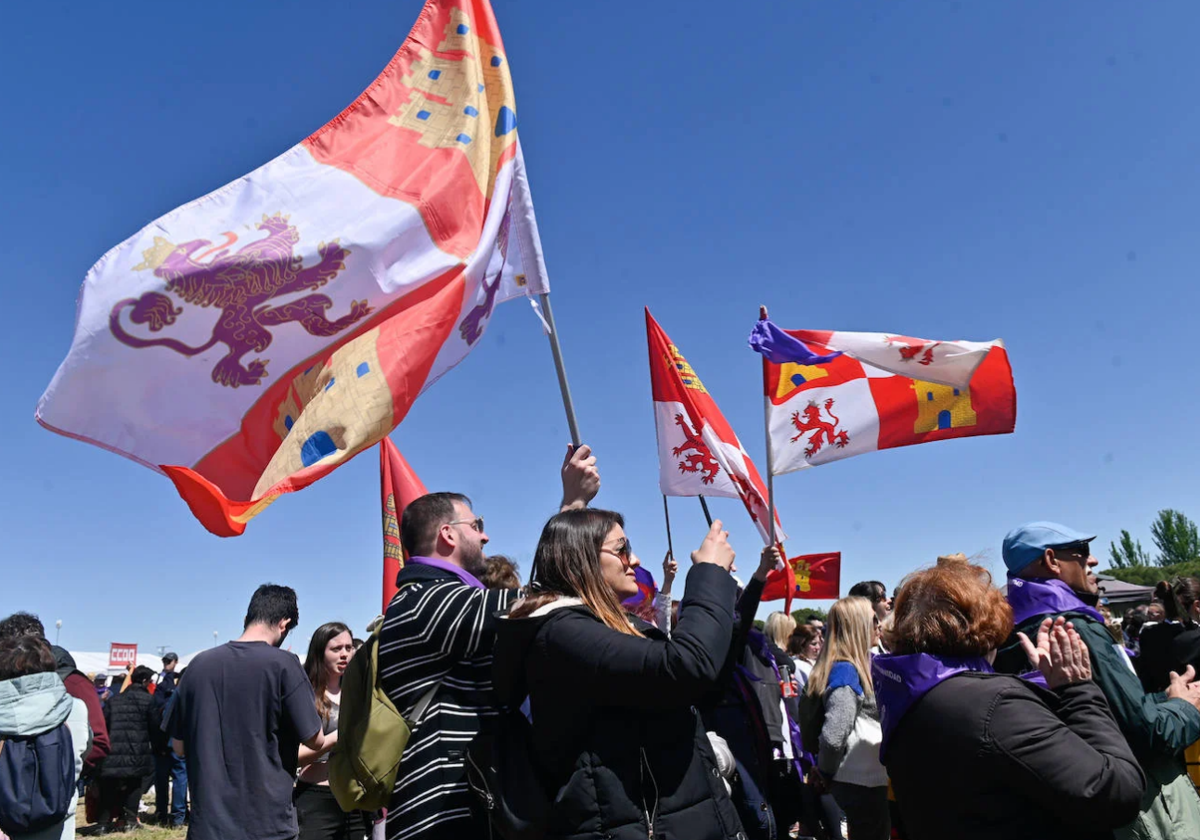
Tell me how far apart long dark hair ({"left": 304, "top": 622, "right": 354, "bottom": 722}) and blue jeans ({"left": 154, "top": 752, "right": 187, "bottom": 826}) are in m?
9.11

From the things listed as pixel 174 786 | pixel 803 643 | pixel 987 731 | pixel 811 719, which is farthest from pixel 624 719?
pixel 174 786

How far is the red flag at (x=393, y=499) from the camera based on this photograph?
8602mm

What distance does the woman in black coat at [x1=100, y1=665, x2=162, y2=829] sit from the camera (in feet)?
40.2

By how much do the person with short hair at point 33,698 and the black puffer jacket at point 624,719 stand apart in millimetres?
3714

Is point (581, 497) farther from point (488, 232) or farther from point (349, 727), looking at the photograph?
point (488, 232)

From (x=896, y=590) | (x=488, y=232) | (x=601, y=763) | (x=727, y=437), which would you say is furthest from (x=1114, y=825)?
(x=727, y=437)

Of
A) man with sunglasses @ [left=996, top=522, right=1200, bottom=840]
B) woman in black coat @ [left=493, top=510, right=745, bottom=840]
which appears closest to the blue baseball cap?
man with sunglasses @ [left=996, top=522, right=1200, bottom=840]

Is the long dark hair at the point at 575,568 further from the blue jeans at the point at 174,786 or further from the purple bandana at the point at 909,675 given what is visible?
the blue jeans at the point at 174,786

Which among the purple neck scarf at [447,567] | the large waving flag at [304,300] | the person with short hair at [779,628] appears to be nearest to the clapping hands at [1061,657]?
the purple neck scarf at [447,567]

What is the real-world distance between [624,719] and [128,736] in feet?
39.2

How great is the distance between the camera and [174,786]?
44.2ft

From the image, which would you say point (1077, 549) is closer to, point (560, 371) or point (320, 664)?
point (560, 371)

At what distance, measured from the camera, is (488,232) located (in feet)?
16.5

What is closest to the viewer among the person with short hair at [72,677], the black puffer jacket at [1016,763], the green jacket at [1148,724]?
the black puffer jacket at [1016,763]
